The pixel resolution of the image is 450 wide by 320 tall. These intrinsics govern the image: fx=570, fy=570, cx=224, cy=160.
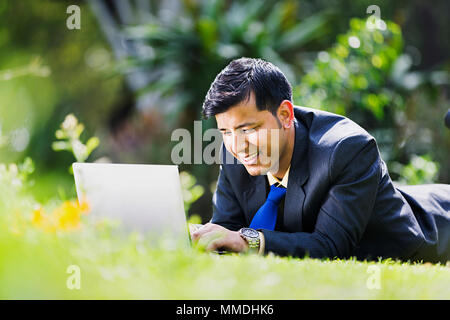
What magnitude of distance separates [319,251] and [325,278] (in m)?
1.41

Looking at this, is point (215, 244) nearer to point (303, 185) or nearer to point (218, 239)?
point (218, 239)

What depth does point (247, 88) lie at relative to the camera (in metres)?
3.13

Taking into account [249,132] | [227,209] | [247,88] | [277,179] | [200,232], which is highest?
[247,88]

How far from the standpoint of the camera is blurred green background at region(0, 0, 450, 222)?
26.2ft

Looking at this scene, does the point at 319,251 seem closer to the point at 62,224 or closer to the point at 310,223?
the point at 310,223

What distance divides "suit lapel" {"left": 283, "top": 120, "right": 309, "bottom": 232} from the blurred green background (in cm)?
299

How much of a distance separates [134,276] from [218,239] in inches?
59.5

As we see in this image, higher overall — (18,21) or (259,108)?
(18,21)

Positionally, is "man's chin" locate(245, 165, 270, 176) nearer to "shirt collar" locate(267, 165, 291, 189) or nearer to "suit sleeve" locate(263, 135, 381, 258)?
"shirt collar" locate(267, 165, 291, 189)

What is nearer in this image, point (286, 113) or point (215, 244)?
point (215, 244)

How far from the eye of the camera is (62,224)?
1436 millimetres

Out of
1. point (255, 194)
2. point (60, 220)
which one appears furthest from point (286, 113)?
point (60, 220)

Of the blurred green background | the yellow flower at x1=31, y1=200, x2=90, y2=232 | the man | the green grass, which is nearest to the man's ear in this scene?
the man
